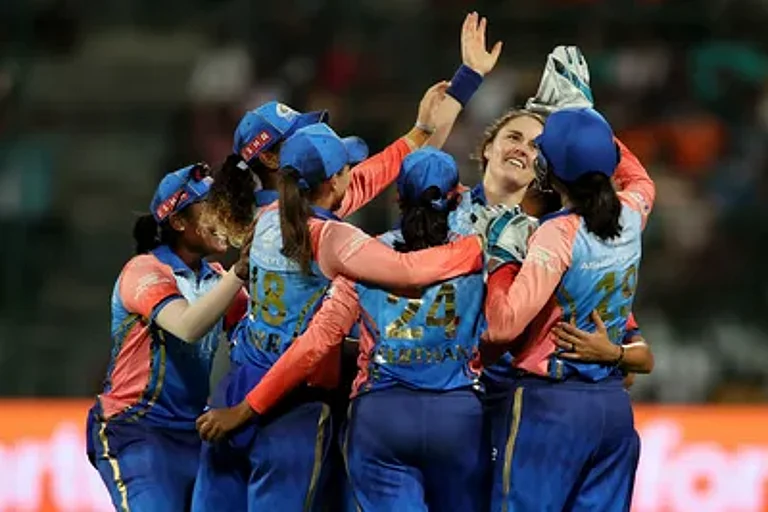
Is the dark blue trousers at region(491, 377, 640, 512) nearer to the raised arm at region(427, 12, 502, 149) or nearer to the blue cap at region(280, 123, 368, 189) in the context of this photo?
the blue cap at region(280, 123, 368, 189)

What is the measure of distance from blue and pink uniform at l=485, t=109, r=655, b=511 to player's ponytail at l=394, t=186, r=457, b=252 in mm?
216

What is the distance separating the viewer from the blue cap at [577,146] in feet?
17.5

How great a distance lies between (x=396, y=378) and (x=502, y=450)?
0.39 metres

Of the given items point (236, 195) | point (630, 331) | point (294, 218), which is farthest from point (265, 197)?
point (630, 331)

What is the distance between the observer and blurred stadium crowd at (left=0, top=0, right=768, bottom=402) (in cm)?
1076

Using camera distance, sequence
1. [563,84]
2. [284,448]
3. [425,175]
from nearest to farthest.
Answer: [425,175]
[284,448]
[563,84]

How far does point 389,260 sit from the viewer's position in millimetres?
5375

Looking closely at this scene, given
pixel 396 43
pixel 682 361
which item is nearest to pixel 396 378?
pixel 682 361

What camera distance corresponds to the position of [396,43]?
11594 mm

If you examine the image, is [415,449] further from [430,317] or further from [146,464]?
[146,464]

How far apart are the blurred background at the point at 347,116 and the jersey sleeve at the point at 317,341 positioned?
501cm

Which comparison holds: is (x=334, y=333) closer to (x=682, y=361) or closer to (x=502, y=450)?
(x=502, y=450)

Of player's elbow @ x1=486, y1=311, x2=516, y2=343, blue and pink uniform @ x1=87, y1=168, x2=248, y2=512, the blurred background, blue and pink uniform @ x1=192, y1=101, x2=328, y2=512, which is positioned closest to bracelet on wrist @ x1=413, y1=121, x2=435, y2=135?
blue and pink uniform @ x1=192, y1=101, x2=328, y2=512

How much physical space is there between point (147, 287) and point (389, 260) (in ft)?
3.46
